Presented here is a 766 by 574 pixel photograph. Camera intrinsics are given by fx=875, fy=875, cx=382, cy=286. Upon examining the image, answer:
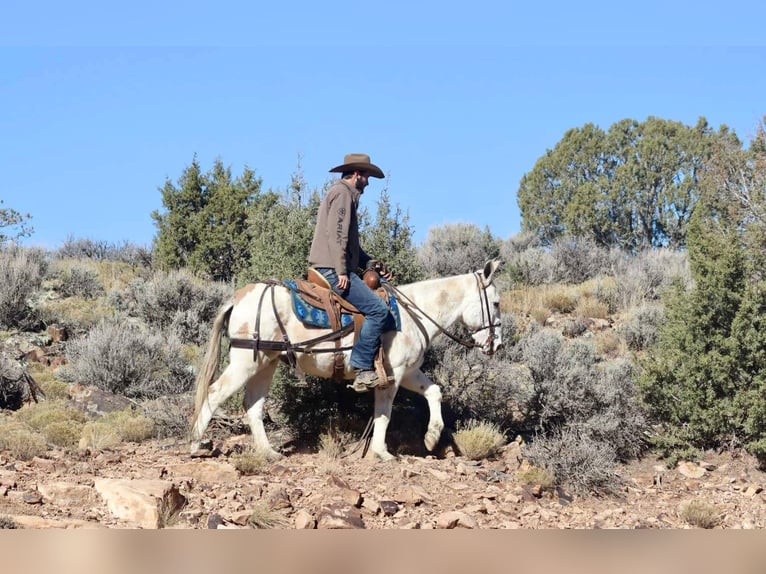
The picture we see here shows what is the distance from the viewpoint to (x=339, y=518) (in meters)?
7.50

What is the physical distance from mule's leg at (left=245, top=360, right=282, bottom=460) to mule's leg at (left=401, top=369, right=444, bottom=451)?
163 centimetres

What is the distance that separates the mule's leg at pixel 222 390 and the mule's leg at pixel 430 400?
191 centimetres

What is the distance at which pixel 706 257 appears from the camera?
40.2 feet

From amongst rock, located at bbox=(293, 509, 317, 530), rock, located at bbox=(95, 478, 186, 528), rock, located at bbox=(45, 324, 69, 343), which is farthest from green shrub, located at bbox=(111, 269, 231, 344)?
rock, located at bbox=(293, 509, 317, 530)

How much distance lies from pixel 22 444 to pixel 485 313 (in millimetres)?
5573

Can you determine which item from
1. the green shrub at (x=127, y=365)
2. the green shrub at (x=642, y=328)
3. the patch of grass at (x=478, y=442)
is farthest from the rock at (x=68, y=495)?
the green shrub at (x=642, y=328)

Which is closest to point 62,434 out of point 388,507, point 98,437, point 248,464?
point 98,437

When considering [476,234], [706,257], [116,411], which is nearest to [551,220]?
[476,234]

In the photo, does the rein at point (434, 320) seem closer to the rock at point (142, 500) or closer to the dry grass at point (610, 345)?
the rock at point (142, 500)

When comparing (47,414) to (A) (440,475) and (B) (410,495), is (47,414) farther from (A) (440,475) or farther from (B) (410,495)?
(B) (410,495)

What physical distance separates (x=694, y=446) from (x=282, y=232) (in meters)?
6.28

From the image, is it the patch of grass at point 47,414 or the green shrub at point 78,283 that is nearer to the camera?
the patch of grass at point 47,414

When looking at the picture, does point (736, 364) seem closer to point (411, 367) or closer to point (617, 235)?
point (411, 367)

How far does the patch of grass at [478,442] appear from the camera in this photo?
35.4 feet
